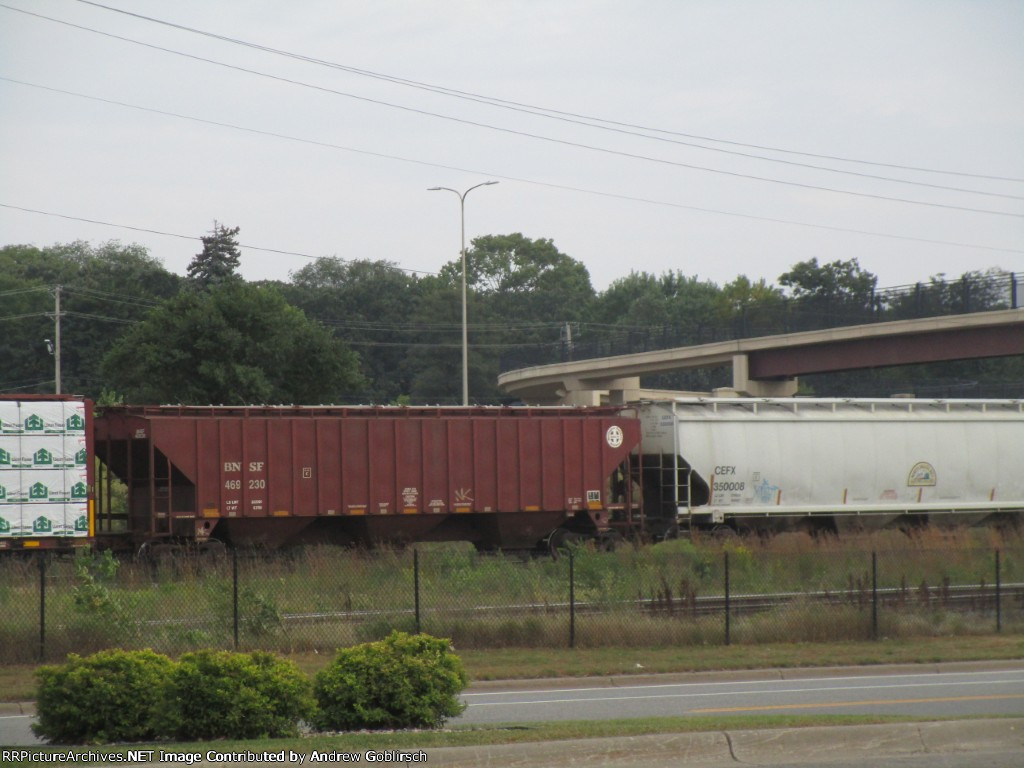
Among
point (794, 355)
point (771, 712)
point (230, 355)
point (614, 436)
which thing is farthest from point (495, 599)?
Result: point (794, 355)

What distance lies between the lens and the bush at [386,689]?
10922 mm

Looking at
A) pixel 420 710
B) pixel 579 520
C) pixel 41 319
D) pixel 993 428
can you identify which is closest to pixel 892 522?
pixel 993 428

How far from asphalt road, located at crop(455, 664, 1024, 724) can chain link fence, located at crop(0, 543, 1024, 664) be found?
7.44 feet

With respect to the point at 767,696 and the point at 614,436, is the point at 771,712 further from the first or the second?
Result: the point at 614,436

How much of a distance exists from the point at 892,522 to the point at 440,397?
7568 centimetres

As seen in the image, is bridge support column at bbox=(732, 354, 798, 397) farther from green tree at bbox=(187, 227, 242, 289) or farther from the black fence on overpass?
green tree at bbox=(187, 227, 242, 289)

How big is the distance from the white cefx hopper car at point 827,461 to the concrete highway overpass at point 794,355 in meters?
16.0

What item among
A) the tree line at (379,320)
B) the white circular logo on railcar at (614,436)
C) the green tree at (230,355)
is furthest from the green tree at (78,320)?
the white circular logo on railcar at (614,436)

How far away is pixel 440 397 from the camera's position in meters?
106

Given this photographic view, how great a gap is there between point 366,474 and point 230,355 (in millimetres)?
23600

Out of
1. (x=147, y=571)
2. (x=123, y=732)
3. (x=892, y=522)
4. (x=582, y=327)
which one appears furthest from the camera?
(x=582, y=327)

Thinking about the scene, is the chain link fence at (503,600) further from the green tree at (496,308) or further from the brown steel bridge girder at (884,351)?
the green tree at (496,308)

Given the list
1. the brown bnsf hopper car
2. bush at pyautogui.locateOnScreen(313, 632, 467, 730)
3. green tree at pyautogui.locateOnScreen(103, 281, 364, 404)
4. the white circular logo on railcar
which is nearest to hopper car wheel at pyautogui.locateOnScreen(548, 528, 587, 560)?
the brown bnsf hopper car

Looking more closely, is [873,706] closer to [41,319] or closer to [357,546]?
[357,546]
